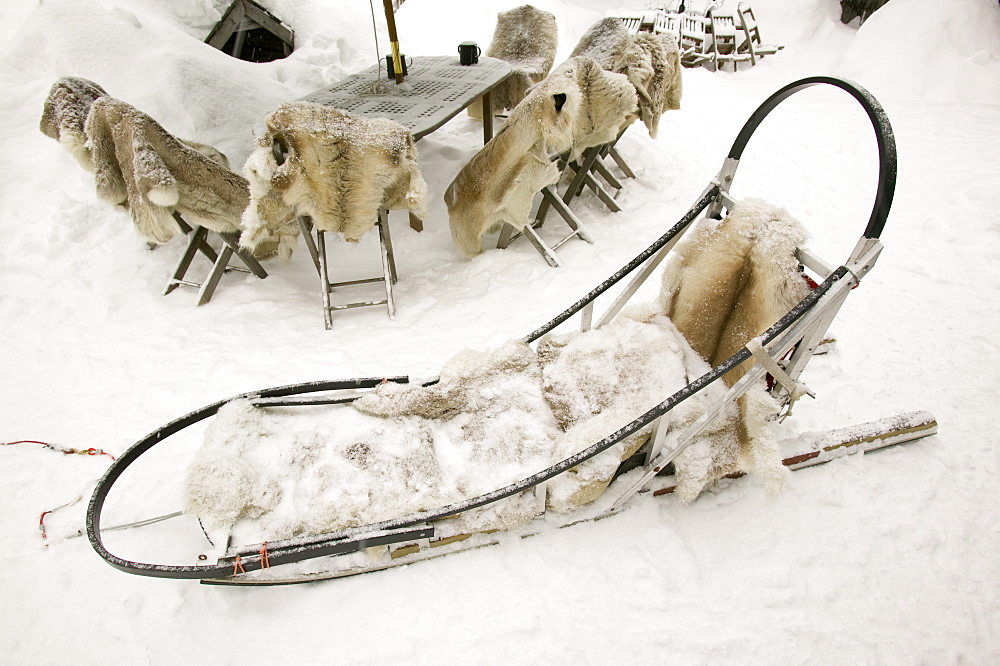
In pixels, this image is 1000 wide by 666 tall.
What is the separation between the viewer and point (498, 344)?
298 centimetres

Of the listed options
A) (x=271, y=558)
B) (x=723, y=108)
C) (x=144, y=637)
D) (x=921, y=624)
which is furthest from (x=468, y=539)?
(x=723, y=108)

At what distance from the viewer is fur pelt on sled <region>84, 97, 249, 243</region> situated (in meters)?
2.79

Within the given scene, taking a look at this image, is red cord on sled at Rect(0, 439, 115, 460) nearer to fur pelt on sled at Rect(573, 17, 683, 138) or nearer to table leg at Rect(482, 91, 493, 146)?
table leg at Rect(482, 91, 493, 146)

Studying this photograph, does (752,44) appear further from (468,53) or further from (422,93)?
(422,93)

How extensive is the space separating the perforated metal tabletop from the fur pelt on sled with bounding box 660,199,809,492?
6.02 ft

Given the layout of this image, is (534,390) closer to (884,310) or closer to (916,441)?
(916,441)

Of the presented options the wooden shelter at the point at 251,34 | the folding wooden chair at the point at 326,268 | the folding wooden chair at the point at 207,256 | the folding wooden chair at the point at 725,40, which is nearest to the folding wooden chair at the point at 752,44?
the folding wooden chair at the point at 725,40

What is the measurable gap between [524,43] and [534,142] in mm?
3142

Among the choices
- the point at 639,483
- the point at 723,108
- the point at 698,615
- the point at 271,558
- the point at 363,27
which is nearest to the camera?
the point at 271,558

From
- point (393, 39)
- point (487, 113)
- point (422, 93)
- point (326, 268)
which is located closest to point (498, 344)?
point (326, 268)

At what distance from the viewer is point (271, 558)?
5.15ft

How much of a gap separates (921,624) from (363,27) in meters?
8.12

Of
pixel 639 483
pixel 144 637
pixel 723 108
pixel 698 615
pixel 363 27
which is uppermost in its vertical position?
pixel 363 27

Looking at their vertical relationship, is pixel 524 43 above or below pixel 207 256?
above
